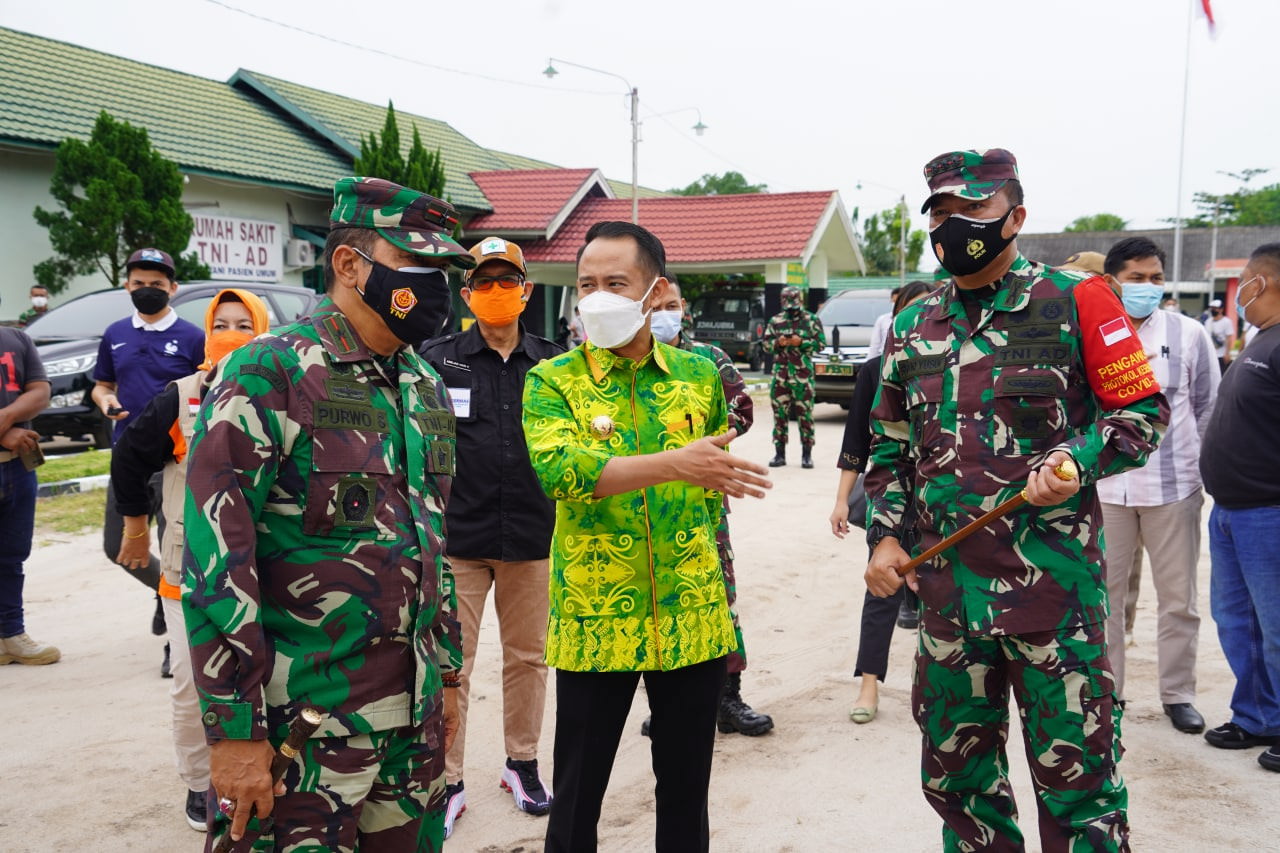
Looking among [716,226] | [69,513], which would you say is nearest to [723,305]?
[716,226]

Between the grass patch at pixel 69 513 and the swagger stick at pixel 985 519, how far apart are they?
24.2 ft

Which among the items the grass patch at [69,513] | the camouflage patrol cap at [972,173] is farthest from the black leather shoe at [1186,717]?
the grass patch at [69,513]

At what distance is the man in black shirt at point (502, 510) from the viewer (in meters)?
3.99

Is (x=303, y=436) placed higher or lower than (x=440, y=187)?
lower

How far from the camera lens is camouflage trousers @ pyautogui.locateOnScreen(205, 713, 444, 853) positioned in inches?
85.0

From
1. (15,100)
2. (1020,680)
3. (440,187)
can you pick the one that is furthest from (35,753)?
(440,187)

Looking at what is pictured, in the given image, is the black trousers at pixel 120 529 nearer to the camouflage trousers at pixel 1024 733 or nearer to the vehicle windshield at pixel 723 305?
the camouflage trousers at pixel 1024 733

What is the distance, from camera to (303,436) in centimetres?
220

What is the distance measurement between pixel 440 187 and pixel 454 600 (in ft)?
57.4

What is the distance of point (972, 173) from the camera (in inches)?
116

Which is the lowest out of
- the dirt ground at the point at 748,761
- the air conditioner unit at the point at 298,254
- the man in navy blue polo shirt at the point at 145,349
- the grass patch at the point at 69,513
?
the dirt ground at the point at 748,761

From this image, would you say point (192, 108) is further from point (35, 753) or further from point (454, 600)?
point (454, 600)

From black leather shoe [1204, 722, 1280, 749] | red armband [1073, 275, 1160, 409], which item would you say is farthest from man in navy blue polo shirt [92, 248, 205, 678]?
black leather shoe [1204, 722, 1280, 749]

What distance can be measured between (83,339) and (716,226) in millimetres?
15672
